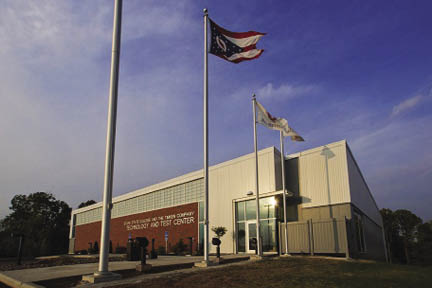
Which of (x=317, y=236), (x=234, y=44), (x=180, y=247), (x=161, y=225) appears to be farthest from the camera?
(x=161, y=225)

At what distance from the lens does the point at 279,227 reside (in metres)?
Answer: 19.2

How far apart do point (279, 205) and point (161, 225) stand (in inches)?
581

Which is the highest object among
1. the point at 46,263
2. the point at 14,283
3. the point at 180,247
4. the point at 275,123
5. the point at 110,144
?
the point at 275,123

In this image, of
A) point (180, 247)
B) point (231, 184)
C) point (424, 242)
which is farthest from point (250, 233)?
point (424, 242)

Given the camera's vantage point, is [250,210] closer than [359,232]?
No

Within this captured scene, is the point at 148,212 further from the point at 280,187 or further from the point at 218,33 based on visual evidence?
the point at 218,33

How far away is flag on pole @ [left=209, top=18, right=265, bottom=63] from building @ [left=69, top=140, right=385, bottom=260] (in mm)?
9302

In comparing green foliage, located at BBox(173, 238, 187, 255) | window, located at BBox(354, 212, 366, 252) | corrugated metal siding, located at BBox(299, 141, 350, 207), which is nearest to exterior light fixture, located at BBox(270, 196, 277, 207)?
corrugated metal siding, located at BBox(299, 141, 350, 207)

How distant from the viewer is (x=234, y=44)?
1479 cm

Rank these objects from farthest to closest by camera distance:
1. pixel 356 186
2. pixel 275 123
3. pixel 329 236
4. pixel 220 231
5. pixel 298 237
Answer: pixel 220 231 < pixel 356 186 < pixel 275 123 < pixel 298 237 < pixel 329 236

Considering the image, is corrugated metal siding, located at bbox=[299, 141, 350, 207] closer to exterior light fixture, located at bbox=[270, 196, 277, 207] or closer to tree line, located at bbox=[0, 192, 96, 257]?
exterior light fixture, located at bbox=[270, 196, 277, 207]

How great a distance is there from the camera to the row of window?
28.9m

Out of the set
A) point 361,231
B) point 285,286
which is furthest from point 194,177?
point 285,286

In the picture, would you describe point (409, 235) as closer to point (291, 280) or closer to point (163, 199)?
point (163, 199)
